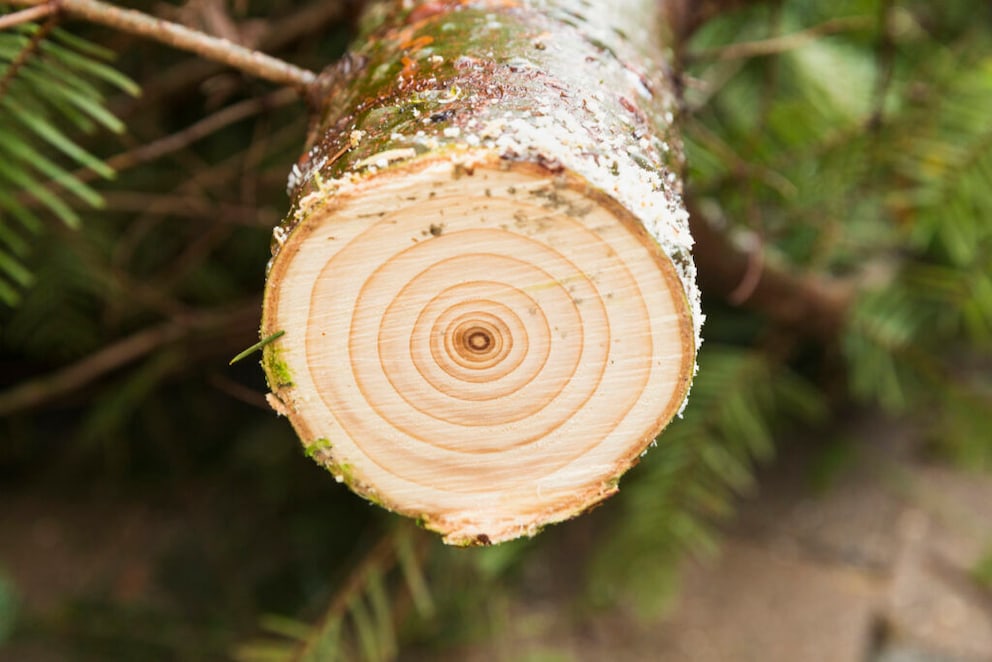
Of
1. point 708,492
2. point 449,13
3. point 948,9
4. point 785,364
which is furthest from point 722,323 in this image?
point 449,13

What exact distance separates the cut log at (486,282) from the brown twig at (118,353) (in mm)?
844

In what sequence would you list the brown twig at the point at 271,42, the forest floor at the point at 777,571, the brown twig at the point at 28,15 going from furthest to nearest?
the forest floor at the point at 777,571 < the brown twig at the point at 271,42 < the brown twig at the point at 28,15

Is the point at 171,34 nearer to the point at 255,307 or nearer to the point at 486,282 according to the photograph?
the point at 486,282

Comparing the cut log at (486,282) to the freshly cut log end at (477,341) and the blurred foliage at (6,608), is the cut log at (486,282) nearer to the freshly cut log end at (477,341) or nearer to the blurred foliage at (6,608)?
the freshly cut log end at (477,341)

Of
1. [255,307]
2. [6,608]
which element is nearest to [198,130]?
[255,307]

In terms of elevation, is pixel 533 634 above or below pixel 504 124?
below

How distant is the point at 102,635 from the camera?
1393mm

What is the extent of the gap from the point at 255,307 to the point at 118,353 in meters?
0.26

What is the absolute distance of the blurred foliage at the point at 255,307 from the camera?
1270mm

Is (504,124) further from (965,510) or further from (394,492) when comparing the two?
(965,510)

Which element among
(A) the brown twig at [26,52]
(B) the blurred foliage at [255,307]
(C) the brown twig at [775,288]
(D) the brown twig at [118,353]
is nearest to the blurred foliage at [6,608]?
Result: (B) the blurred foliage at [255,307]

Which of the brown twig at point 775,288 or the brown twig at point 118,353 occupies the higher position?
the brown twig at point 118,353

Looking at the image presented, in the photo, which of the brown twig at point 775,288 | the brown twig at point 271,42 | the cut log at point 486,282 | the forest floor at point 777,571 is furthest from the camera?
the forest floor at point 777,571

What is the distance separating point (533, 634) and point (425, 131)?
131cm
